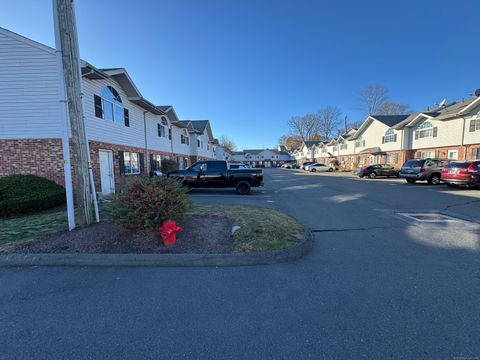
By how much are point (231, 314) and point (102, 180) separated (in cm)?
1141

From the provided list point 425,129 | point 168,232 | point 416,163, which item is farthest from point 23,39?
point 425,129

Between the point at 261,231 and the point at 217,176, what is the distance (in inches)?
299

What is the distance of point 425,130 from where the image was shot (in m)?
25.8

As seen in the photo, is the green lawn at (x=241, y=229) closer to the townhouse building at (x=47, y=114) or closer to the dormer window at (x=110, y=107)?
the townhouse building at (x=47, y=114)

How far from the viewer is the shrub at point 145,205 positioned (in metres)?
4.55

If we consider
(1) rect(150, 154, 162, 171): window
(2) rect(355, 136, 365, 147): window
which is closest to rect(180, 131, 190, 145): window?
(1) rect(150, 154, 162, 171): window

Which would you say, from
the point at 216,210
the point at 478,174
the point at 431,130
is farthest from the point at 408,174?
the point at 216,210

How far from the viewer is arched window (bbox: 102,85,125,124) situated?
1180 centimetres

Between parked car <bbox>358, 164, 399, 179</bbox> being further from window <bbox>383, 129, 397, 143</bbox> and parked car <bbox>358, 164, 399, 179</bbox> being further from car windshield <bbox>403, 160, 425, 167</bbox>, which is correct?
window <bbox>383, 129, 397, 143</bbox>

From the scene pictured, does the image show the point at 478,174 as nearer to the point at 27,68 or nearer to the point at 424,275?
the point at 424,275

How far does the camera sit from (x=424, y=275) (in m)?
3.46

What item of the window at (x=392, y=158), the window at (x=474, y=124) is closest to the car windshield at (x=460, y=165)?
the window at (x=474, y=124)

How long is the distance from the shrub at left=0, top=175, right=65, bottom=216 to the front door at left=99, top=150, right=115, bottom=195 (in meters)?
2.41

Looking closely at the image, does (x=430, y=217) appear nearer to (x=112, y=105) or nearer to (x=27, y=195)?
(x=27, y=195)
